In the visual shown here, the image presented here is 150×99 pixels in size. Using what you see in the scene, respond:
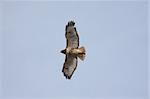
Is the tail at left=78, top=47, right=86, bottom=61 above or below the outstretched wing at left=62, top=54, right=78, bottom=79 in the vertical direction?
above

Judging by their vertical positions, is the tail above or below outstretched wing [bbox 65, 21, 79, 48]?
below

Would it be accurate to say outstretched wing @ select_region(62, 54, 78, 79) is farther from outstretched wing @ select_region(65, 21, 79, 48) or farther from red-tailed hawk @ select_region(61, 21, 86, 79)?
outstretched wing @ select_region(65, 21, 79, 48)

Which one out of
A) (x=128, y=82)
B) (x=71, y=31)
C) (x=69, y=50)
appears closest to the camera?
(x=71, y=31)

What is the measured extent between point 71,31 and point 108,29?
1.05 metres

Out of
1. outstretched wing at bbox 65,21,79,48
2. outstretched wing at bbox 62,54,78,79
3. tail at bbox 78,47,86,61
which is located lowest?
outstretched wing at bbox 62,54,78,79

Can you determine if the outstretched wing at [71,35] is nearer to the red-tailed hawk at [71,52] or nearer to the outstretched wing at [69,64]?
the red-tailed hawk at [71,52]

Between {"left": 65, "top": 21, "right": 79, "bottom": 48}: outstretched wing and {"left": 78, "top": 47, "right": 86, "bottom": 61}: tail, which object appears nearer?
{"left": 65, "top": 21, "right": 79, "bottom": 48}: outstretched wing

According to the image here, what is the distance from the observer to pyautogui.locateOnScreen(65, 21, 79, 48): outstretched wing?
3.58 meters

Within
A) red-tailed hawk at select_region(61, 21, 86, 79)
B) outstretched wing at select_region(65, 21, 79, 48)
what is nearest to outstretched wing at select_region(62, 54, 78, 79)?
red-tailed hawk at select_region(61, 21, 86, 79)

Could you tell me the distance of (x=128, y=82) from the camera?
4.55m

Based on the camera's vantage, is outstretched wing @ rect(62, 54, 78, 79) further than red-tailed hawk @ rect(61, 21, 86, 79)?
Yes

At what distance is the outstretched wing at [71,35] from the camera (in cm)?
358

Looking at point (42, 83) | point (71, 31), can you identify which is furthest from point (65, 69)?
point (42, 83)

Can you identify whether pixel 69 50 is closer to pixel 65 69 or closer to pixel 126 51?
pixel 65 69
